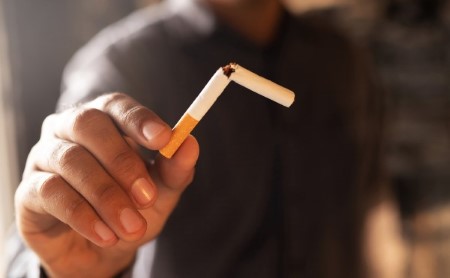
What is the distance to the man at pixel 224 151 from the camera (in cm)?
25

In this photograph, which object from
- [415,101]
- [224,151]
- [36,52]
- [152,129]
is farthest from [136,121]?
[415,101]

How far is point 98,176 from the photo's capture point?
22 centimetres

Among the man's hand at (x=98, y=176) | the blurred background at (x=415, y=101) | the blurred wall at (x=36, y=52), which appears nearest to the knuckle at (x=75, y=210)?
the man's hand at (x=98, y=176)

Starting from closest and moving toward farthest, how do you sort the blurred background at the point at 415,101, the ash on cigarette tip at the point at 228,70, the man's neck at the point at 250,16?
the ash on cigarette tip at the point at 228,70 < the man's neck at the point at 250,16 < the blurred background at the point at 415,101

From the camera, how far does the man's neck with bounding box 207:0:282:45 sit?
489 millimetres

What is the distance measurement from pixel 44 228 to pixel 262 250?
7.4 inches

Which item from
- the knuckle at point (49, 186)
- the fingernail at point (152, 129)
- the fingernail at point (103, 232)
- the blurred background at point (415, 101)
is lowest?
the fingernail at point (103, 232)

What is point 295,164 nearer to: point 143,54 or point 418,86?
point 143,54

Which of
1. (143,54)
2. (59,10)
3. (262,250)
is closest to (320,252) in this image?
(262,250)

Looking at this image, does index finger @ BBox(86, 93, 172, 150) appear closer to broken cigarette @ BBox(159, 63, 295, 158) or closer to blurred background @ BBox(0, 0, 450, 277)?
broken cigarette @ BBox(159, 63, 295, 158)

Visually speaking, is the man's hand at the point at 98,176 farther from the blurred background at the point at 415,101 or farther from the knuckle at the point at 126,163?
the blurred background at the point at 415,101

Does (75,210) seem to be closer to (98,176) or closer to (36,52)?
(98,176)

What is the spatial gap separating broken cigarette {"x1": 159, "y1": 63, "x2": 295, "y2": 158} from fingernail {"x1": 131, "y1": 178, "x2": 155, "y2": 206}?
0.02m

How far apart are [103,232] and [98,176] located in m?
0.02
